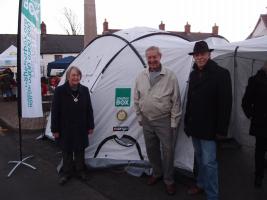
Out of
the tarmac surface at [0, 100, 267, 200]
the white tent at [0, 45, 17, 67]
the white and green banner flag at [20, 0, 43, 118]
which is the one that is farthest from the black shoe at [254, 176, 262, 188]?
the white tent at [0, 45, 17, 67]

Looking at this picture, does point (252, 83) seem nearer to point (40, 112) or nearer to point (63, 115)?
point (63, 115)

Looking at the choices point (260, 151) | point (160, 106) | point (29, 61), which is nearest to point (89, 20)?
point (29, 61)

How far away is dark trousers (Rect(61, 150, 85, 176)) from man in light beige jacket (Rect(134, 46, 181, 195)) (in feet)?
4.01

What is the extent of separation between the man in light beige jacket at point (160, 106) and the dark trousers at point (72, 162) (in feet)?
4.01

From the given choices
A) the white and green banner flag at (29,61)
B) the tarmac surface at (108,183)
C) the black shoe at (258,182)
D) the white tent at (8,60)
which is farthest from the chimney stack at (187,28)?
the black shoe at (258,182)

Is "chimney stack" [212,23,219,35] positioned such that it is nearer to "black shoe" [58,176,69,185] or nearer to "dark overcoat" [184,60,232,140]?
"black shoe" [58,176,69,185]

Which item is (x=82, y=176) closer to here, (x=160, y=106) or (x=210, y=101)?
(x=160, y=106)

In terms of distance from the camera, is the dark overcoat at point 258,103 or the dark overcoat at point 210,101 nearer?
the dark overcoat at point 210,101

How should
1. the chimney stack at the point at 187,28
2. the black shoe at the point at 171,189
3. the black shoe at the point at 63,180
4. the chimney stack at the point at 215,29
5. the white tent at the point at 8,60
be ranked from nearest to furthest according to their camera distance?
1. the black shoe at the point at 171,189
2. the black shoe at the point at 63,180
3. the white tent at the point at 8,60
4. the chimney stack at the point at 187,28
5. the chimney stack at the point at 215,29

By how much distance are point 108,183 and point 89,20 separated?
617cm

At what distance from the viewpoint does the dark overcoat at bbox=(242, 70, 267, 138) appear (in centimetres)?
481

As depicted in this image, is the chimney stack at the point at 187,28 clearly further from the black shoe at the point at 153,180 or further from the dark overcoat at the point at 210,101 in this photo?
the dark overcoat at the point at 210,101

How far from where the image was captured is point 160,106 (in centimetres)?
479

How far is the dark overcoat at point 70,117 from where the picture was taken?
533cm
